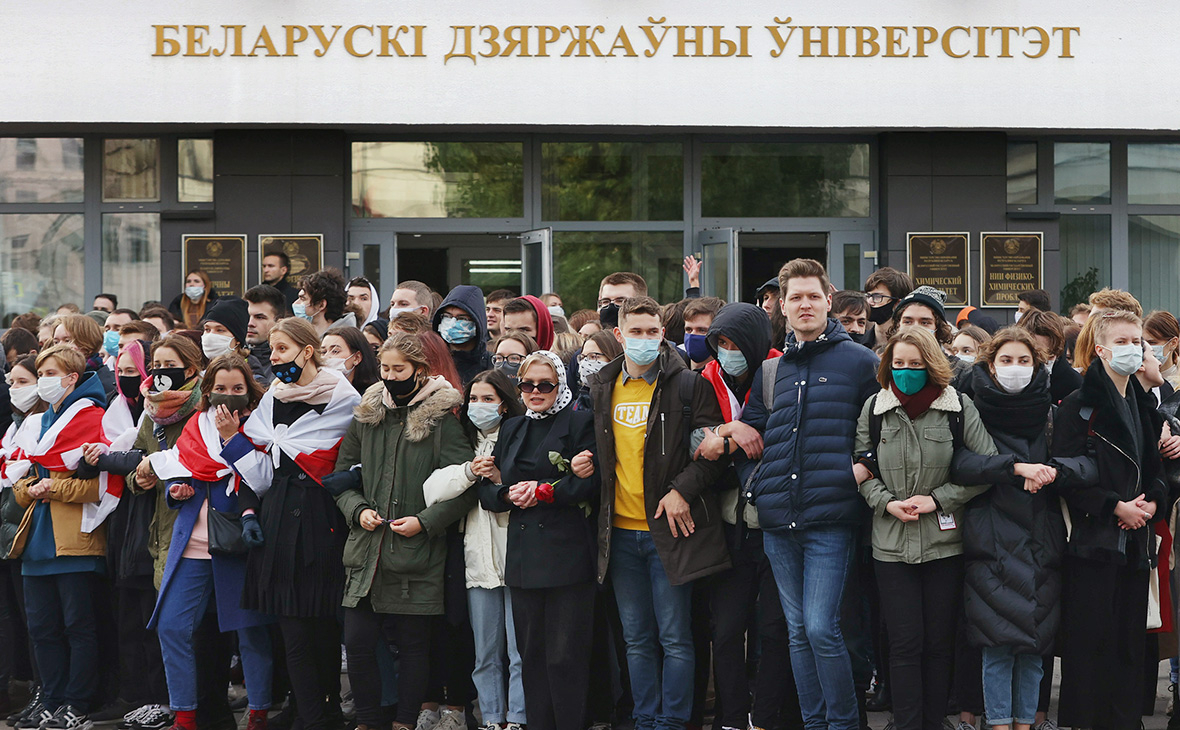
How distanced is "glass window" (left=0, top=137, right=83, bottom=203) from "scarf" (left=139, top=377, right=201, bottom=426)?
884cm

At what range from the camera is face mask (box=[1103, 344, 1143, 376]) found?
555cm

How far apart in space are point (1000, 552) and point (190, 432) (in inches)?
153

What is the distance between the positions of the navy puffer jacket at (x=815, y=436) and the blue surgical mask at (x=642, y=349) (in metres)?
0.58

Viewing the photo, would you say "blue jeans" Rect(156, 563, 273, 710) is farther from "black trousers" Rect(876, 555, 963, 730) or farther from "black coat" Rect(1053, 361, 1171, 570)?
"black coat" Rect(1053, 361, 1171, 570)

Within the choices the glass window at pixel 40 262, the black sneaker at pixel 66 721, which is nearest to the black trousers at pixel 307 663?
the black sneaker at pixel 66 721

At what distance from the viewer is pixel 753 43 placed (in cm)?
1314

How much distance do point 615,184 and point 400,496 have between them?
28.5 ft

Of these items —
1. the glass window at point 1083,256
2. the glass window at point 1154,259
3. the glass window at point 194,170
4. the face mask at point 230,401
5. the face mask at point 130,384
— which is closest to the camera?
the face mask at point 230,401

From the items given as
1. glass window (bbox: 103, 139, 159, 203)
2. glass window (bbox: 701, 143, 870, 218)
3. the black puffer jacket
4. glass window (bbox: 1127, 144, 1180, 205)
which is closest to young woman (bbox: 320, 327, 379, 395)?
Result: the black puffer jacket

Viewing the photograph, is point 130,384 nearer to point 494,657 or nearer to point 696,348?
point 494,657

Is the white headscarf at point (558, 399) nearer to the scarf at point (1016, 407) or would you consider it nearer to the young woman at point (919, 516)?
the young woman at point (919, 516)

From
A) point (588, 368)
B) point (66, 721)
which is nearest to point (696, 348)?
point (588, 368)

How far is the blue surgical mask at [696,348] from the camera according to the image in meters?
6.48

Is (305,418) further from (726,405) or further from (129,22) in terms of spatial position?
(129,22)
